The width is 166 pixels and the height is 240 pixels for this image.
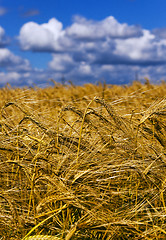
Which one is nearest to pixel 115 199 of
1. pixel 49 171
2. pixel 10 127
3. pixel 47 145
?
pixel 49 171

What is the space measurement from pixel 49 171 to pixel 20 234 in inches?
14.2

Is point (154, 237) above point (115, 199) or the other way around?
the other way around

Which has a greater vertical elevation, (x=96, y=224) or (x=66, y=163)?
(x=66, y=163)

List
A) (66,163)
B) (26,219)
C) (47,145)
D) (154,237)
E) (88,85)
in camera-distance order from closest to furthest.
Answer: (154,237) → (26,219) → (66,163) → (47,145) → (88,85)

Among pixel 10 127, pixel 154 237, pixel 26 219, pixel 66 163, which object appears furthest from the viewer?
pixel 10 127

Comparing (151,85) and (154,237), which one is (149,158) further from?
(151,85)

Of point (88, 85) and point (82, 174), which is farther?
point (88, 85)

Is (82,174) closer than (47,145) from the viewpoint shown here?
Yes

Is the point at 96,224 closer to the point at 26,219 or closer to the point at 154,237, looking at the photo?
the point at 154,237

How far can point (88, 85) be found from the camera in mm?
7773

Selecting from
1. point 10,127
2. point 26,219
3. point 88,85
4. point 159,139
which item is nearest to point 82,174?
point 26,219

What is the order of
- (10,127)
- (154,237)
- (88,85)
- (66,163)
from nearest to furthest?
(154,237)
(66,163)
(10,127)
(88,85)

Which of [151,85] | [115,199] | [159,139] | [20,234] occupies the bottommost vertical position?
[20,234]

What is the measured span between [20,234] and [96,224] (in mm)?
437
